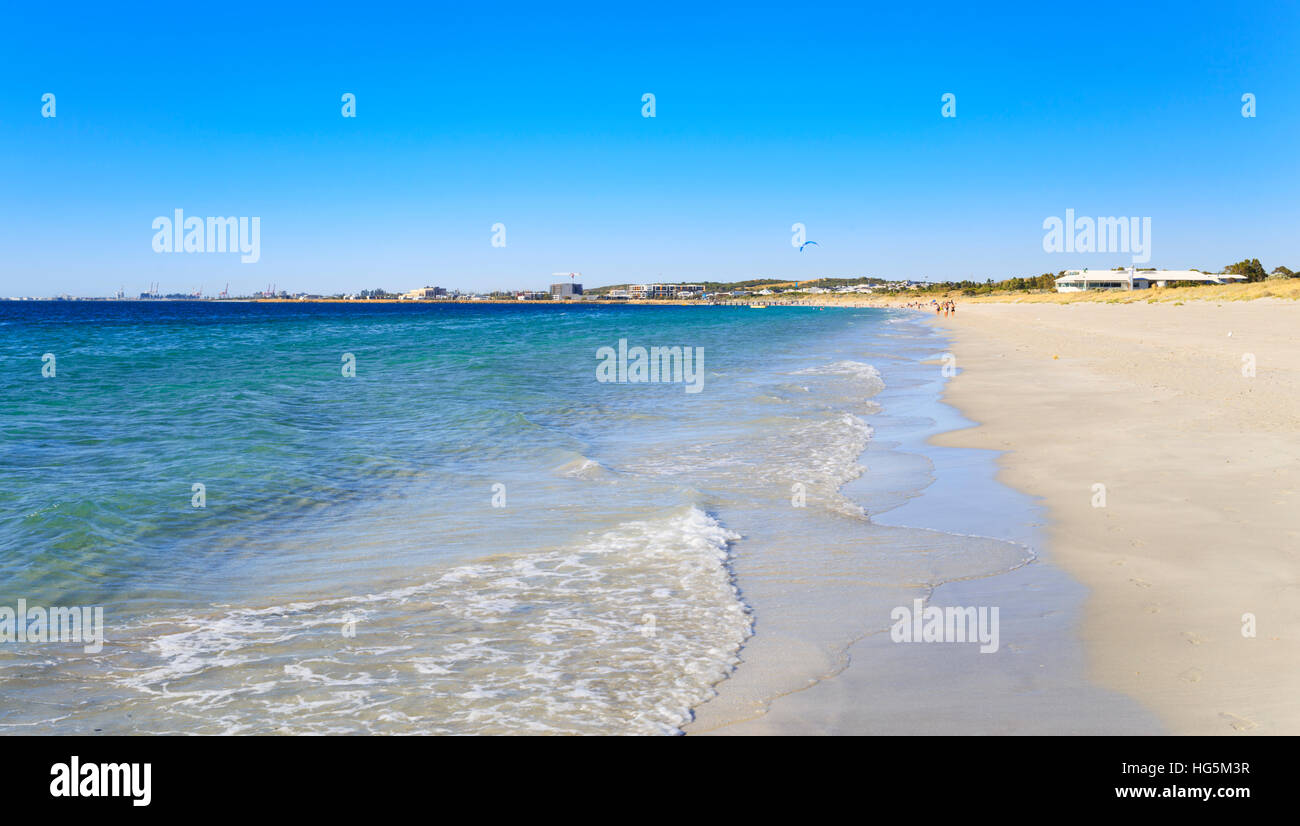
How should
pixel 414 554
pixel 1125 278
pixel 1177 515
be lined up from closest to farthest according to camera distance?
pixel 414 554 → pixel 1177 515 → pixel 1125 278

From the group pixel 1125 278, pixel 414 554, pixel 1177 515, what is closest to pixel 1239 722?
pixel 1177 515

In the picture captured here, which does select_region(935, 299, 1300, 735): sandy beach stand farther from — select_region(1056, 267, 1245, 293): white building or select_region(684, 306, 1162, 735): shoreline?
select_region(1056, 267, 1245, 293): white building

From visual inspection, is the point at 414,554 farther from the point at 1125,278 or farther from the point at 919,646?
the point at 1125,278

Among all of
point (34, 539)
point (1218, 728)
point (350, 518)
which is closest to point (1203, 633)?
point (1218, 728)

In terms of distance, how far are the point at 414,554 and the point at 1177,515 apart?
768 centimetres

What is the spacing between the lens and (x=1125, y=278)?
4500 inches

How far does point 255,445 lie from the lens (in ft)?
44.1

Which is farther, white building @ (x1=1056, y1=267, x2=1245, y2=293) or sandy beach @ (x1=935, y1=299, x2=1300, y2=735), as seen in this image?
white building @ (x1=1056, y1=267, x2=1245, y2=293)

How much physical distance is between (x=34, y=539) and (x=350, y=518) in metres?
2.99

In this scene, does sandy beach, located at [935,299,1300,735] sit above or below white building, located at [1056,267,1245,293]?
below

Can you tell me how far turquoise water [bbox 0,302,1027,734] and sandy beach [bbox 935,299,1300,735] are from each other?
4.33 feet

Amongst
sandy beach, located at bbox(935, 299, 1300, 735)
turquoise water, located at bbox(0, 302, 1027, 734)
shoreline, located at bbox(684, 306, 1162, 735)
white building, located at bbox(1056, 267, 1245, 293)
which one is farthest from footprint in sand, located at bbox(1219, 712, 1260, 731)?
white building, located at bbox(1056, 267, 1245, 293)

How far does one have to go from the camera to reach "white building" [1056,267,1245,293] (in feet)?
365
